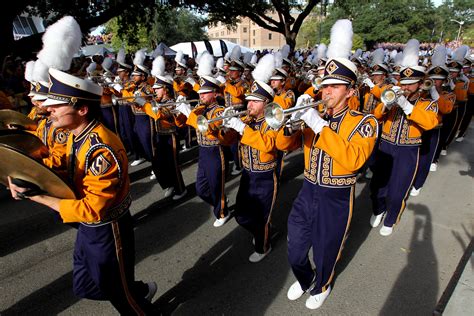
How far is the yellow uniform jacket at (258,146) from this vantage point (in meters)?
3.43

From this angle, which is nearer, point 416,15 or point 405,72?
point 405,72

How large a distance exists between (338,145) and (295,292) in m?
1.79

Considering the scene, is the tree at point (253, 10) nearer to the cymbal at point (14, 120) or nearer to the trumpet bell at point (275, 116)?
the cymbal at point (14, 120)

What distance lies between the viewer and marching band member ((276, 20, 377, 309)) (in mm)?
2639

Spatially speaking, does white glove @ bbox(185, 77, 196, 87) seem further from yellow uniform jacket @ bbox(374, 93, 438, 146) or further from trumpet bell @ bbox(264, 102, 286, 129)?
trumpet bell @ bbox(264, 102, 286, 129)

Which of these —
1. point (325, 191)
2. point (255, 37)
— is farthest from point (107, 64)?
point (255, 37)

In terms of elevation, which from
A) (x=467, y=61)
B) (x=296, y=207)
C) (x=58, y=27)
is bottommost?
(x=296, y=207)

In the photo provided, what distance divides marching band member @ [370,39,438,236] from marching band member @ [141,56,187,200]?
3.29 metres

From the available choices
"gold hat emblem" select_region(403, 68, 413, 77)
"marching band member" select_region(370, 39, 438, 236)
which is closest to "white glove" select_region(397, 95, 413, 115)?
"marching band member" select_region(370, 39, 438, 236)

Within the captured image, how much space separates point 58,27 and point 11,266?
3172 mm

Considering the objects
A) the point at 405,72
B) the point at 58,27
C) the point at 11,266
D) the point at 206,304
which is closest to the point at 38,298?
the point at 11,266

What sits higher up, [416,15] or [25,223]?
[416,15]

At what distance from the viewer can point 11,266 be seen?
4070 millimetres

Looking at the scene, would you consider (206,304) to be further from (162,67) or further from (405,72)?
(162,67)
